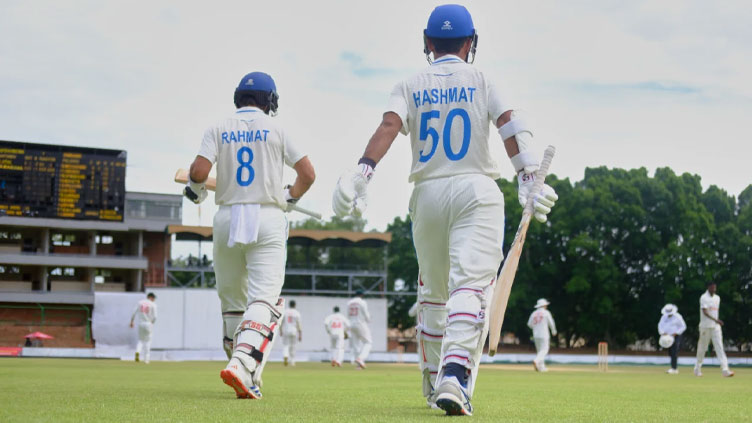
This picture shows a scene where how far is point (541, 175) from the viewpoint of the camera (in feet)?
20.0

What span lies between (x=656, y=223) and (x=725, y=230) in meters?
4.32

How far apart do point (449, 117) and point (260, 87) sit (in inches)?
112

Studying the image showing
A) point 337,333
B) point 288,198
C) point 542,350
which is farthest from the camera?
point 337,333

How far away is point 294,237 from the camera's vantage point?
54.4 m

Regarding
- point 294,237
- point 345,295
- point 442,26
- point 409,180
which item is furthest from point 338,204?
point 345,295

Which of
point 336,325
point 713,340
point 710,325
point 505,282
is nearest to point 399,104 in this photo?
point 505,282

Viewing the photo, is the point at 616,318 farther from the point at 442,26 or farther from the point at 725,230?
the point at 442,26

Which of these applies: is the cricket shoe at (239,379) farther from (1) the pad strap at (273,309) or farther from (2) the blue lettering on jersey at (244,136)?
(2) the blue lettering on jersey at (244,136)

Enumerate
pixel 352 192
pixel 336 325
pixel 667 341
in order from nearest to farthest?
1. pixel 352 192
2. pixel 667 341
3. pixel 336 325

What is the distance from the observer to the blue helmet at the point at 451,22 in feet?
21.2

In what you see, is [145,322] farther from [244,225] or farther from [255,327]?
[255,327]

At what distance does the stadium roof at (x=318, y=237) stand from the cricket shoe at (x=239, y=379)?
45224 mm

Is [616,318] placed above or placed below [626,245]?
below

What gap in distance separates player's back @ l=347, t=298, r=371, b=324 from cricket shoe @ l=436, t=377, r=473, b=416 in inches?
998
